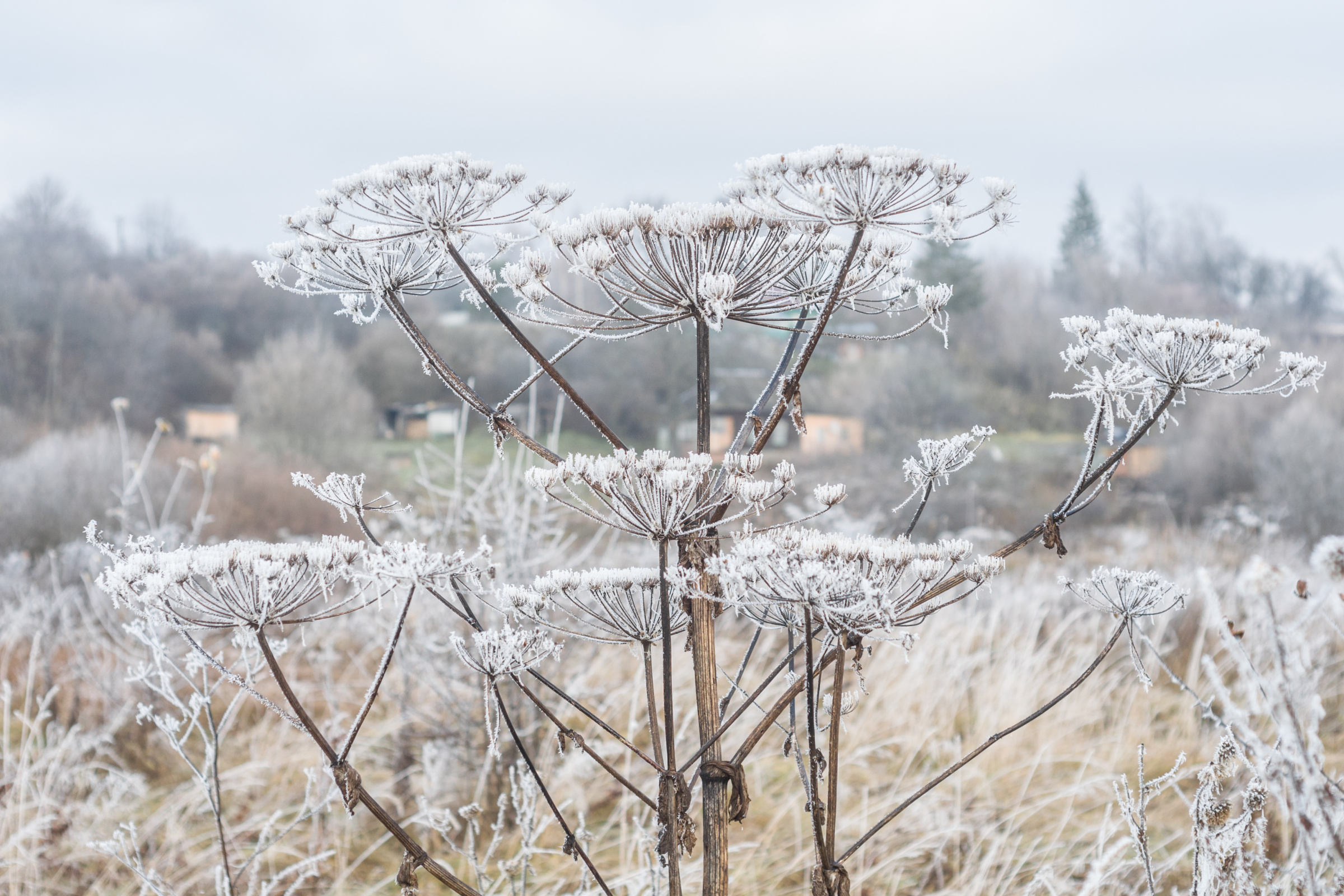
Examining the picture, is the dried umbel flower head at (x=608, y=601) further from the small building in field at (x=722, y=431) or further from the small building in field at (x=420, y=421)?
the small building in field at (x=420, y=421)

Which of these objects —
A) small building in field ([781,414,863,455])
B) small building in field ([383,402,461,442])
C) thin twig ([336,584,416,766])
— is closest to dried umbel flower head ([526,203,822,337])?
thin twig ([336,584,416,766])

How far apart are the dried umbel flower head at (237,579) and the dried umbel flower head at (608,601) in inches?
10.1

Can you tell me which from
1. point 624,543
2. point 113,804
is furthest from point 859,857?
point 624,543

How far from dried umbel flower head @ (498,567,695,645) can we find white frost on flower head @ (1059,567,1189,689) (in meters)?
0.63

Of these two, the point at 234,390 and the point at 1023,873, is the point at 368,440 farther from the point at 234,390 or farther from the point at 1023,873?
the point at 1023,873

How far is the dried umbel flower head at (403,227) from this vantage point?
120cm

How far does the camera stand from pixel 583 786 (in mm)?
3631

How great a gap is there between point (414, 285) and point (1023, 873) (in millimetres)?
2736

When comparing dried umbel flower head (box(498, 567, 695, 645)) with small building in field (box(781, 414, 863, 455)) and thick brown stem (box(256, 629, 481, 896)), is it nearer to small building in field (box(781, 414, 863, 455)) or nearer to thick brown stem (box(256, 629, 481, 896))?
thick brown stem (box(256, 629, 481, 896))

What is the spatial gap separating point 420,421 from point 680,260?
21.6 meters

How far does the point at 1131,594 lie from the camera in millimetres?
1438

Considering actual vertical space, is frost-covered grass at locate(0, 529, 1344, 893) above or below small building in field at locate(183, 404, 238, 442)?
above

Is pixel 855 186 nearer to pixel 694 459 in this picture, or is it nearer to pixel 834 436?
pixel 694 459

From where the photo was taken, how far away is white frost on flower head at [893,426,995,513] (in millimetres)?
1409
